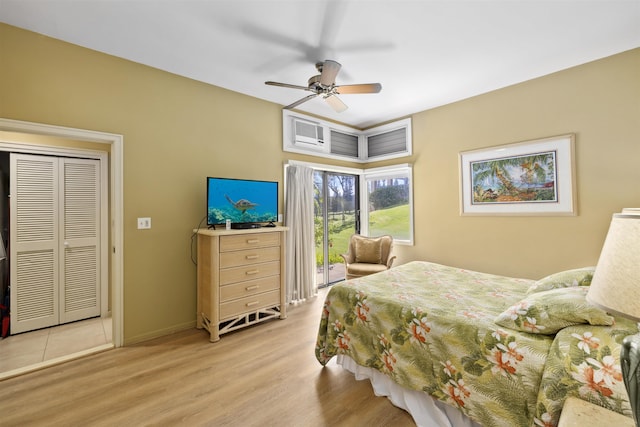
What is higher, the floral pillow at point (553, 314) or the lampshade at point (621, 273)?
the lampshade at point (621, 273)

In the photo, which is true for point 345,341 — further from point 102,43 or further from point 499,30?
point 102,43

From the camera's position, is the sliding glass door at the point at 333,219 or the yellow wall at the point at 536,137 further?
the sliding glass door at the point at 333,219

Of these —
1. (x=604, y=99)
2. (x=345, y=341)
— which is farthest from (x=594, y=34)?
(x=345, y=341)

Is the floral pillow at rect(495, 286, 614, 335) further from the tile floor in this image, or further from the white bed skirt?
the tile floor

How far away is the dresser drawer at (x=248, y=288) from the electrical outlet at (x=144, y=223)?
986 millimetres

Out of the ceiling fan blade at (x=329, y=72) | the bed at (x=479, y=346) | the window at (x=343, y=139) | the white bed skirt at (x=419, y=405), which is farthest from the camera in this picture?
the window at (x=343, y=139)

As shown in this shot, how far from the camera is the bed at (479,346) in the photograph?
117cm

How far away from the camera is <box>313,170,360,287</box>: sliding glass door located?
4.52 metres

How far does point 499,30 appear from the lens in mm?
2314

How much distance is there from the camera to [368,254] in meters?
4.21

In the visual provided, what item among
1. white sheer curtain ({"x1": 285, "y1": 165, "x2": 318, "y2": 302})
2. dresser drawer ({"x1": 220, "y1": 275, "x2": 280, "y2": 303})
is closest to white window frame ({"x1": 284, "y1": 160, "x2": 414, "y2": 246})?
white sheer curtain ({"x1": 285, "y1": 165, "x2": 318, "y2": 302})

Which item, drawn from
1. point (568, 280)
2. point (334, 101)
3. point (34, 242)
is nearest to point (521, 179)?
point (568, 280)

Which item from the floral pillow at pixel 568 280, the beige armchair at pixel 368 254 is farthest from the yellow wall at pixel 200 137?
the floral pillow at pixel 568 280

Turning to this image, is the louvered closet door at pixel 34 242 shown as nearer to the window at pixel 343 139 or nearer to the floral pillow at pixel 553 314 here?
the window at pixel 343 139
